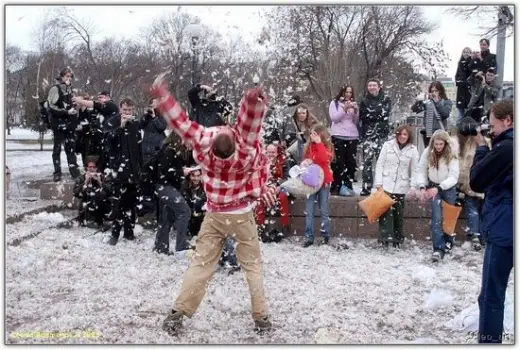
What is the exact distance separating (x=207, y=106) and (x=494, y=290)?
14.9ft

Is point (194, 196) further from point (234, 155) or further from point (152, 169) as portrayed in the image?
point (234, 155)

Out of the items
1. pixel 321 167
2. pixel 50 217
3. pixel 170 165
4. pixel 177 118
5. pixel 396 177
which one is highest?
pixel 177 118

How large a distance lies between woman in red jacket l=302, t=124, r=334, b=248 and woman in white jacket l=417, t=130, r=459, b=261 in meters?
1.18

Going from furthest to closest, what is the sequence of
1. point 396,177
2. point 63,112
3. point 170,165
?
point 63,112
point 396,177
point 170,165

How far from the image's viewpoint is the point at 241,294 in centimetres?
543

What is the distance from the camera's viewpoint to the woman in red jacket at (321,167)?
748cm

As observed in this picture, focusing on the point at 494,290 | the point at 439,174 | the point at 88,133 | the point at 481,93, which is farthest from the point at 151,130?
the point at 481,93

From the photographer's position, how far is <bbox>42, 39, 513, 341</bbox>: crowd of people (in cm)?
409

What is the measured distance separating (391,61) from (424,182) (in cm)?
1135

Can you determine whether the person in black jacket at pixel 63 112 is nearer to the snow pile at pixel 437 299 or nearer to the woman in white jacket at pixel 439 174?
the woman in white jacket at pixel 439 174

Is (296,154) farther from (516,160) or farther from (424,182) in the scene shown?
(516,160)

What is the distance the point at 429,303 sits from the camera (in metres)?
5.22

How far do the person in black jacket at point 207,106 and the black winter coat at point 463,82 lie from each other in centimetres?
441

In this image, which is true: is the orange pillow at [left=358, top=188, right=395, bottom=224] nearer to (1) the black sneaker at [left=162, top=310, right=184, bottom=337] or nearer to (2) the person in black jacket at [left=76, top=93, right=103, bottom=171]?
(1) the black sneaker at [left=162, top=310, right=184, bottom=337]
